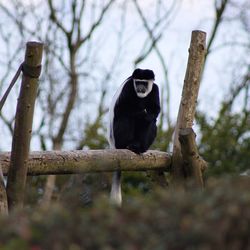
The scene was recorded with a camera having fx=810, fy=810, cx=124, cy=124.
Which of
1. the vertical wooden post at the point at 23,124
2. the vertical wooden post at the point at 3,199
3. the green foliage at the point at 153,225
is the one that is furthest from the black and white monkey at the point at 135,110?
the green foliage at the point at 153,225

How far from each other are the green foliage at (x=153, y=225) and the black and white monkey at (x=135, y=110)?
3725mm

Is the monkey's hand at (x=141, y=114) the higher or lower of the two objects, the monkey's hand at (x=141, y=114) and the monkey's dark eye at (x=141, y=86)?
the lower

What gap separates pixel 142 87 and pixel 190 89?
0.96m

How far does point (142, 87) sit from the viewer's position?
5.93 meters

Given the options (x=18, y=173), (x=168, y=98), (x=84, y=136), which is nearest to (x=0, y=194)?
(x=18, y=173)

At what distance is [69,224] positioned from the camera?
2.05 metres

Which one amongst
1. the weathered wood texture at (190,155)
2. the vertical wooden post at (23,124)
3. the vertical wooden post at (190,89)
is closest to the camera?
the vertical wooden post at (23,124)

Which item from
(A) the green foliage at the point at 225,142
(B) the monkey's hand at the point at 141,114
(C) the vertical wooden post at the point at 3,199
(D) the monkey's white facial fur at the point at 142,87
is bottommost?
(A) the green foliage at the point at 225,142

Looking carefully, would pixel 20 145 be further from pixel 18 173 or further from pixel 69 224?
pixel 69 224

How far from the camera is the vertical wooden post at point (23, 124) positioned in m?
3.84

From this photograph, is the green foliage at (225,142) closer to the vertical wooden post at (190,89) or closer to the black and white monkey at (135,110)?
the black and white monkey at (135,110)

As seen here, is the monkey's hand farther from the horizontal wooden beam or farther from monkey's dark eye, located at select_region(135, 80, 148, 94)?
the horizontal wooden beam

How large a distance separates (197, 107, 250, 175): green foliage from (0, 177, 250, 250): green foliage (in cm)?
912

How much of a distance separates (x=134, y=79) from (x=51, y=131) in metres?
6.07
